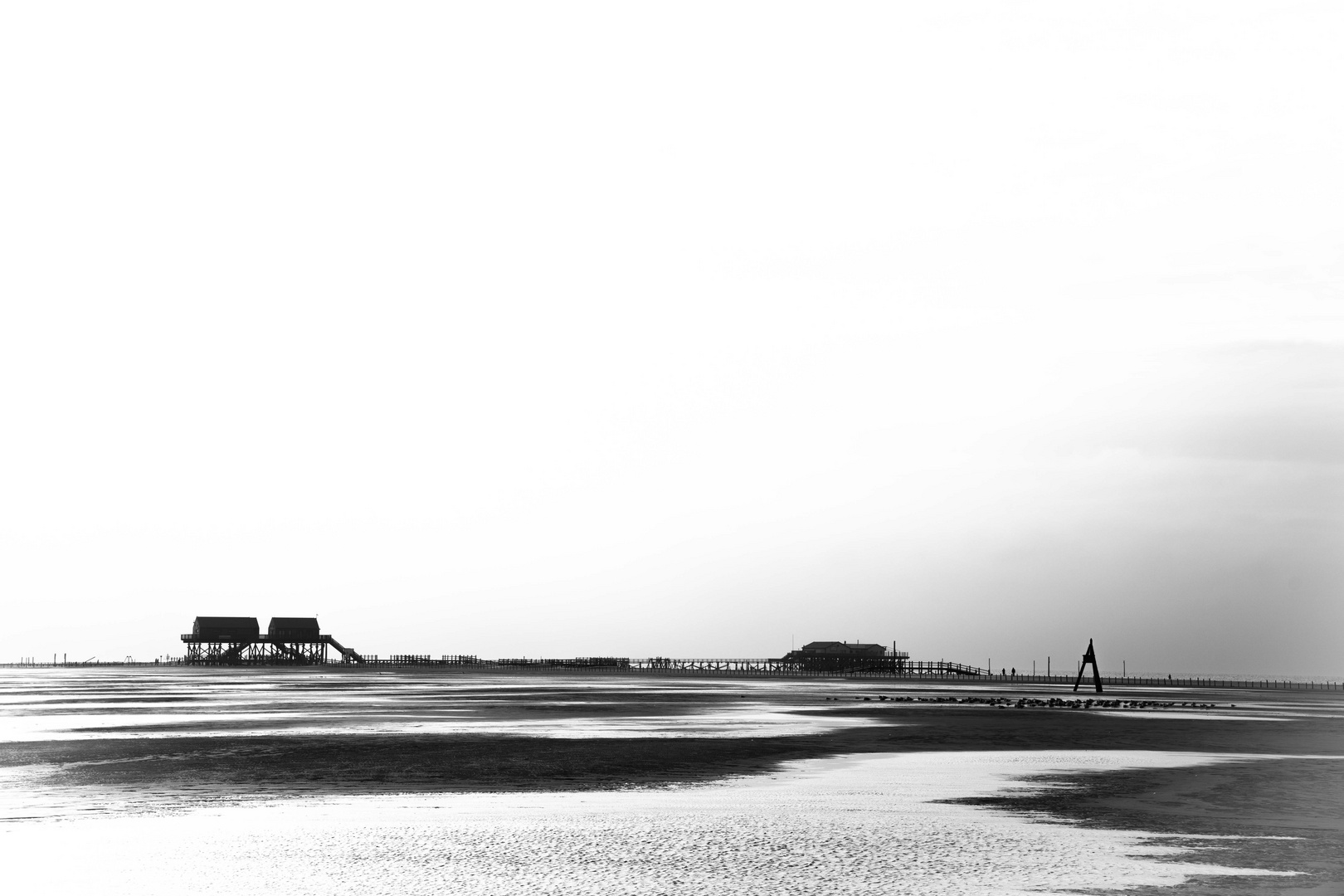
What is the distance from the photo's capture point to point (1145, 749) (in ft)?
124

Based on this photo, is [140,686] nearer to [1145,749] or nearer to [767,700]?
[767,700]

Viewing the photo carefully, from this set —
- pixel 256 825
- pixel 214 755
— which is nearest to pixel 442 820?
pixel 256 825

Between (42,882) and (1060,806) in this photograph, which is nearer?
(42,882)

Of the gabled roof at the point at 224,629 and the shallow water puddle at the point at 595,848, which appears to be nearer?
the shallow water puddle at the point at 595,848

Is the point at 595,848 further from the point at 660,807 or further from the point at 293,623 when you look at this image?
the point at 293,623

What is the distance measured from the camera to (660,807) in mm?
23562

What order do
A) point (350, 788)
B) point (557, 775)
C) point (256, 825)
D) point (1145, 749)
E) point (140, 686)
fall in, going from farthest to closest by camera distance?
point (140, 686)
point (1145, 749)
point (557, 775)
point (350, 788)
point (256, 825)

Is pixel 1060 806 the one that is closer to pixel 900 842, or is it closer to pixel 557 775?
pixel 900 842

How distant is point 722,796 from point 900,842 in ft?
19.5

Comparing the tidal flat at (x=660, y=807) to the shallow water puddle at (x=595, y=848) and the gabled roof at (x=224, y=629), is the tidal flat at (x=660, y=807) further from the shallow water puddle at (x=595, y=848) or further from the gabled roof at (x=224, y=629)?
the gabled roof at (x=224, y=629)

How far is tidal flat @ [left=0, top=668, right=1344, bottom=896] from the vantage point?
17.3 metres

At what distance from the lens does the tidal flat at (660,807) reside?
17.3m

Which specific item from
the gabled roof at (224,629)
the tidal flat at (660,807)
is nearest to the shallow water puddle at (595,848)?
the tidal flat at (660,807)

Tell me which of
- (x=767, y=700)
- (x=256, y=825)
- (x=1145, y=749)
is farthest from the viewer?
(x=767, y=700)
